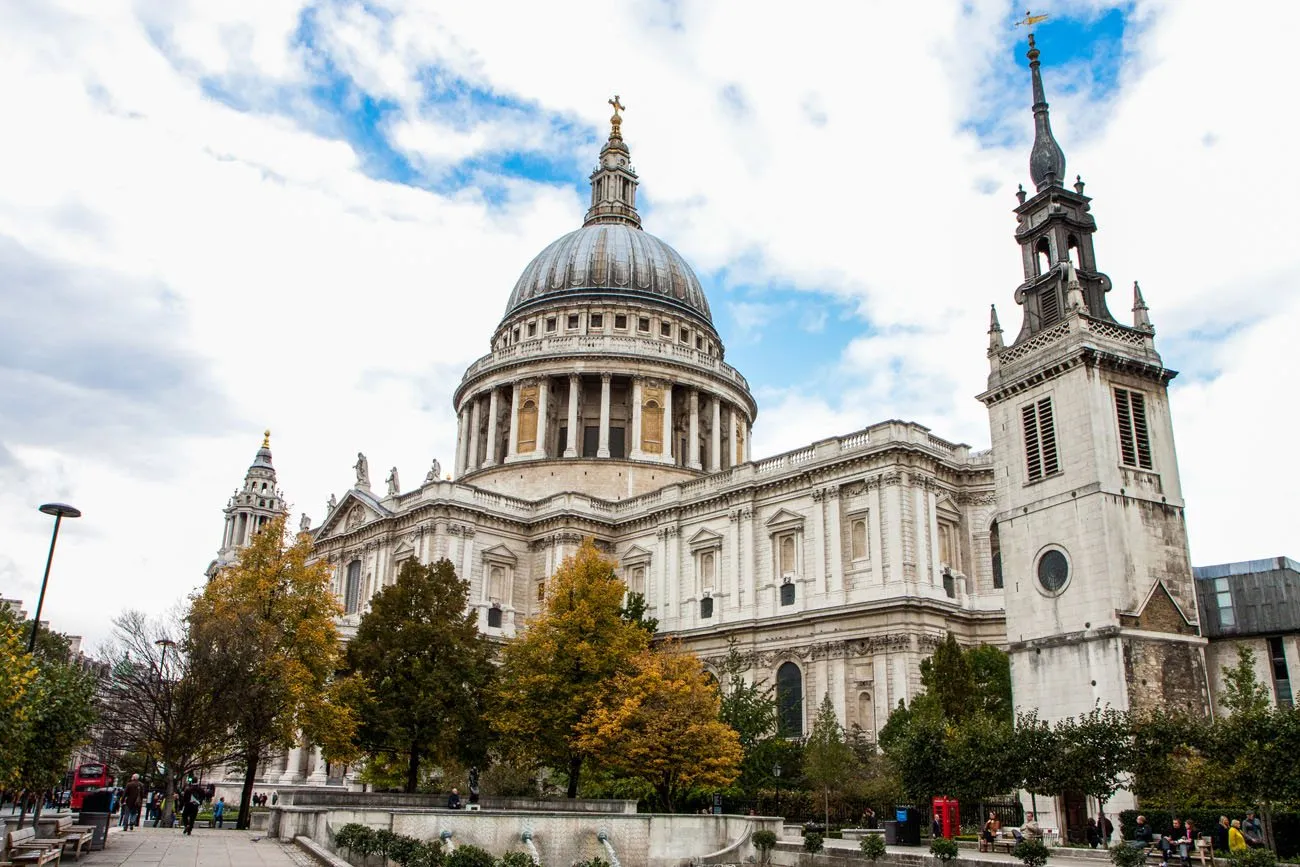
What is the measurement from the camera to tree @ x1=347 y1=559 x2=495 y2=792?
38219mm

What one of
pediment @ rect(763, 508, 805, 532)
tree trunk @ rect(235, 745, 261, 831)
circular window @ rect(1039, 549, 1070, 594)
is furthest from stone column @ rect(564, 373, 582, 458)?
circular window @ rect(1039, 549, 1070, 594)

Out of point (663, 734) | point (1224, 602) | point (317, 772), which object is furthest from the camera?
point (317, 772)

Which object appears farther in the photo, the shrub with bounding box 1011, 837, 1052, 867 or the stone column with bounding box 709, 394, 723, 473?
the stone column with bounding box 709, 394, 723, 473

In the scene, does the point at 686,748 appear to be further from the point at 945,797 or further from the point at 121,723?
the point at 121,723

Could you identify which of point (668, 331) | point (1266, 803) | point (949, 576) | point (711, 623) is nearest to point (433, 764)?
point (711, 623)

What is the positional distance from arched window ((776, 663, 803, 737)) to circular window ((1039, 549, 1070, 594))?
18.4 m

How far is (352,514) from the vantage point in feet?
217

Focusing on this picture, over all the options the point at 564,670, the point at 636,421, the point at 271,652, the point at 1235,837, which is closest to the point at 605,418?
the point at 636,421

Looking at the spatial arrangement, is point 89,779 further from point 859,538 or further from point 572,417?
point 859,538

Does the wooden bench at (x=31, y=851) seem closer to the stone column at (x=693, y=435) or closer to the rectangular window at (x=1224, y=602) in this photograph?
the rectangular window at (x=1224, y=602)

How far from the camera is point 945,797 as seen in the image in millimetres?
30516

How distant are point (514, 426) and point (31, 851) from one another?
55.7 meters

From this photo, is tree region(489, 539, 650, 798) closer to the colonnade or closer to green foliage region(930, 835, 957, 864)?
green foliage region(930, 835, 957, 864)

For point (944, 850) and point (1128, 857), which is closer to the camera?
point (1128, 857)
